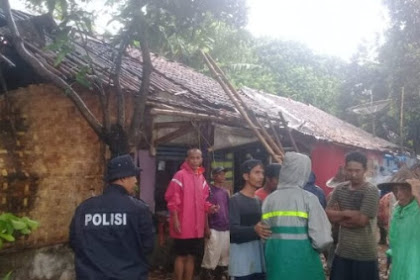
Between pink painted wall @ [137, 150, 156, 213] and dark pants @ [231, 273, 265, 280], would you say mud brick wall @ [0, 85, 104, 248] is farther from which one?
dark pants @ [231, 273, 265, 280]

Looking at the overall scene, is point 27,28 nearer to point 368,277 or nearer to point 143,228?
point 143,228

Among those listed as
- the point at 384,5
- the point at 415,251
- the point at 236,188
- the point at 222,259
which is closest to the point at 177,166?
the point at 236,188

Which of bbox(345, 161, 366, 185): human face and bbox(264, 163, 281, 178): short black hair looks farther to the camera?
bbox(264, 163, 281, 178): short black hair

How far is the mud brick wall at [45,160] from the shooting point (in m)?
5.52

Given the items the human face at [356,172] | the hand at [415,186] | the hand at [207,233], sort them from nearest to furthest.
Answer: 1. the hand at [415,186]
2. the human face at [356,172]
3. the hand at [207,233]

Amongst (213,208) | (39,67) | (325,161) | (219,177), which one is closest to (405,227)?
(213,208)

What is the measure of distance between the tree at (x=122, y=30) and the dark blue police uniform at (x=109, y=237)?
1844 millimetres

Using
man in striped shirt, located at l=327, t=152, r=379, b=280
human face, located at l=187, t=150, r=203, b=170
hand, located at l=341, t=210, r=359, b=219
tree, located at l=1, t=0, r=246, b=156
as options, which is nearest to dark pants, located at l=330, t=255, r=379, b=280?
man in striped shirt, located at l=327, t=152, r=379, b=280

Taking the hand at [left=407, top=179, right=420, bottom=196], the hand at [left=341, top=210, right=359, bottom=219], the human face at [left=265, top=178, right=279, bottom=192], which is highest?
the hand at [left=407, top=179, right=420, bottom=196]

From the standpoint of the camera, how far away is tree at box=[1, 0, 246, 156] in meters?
4.89

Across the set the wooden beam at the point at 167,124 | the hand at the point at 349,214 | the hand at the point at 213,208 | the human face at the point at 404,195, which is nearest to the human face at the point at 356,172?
the hand at the point at 349,214

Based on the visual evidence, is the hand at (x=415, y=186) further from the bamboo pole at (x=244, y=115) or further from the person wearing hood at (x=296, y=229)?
the bamboo pole at (x=244, y=115)

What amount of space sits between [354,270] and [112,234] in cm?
222

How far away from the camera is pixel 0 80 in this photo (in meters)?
5.51
